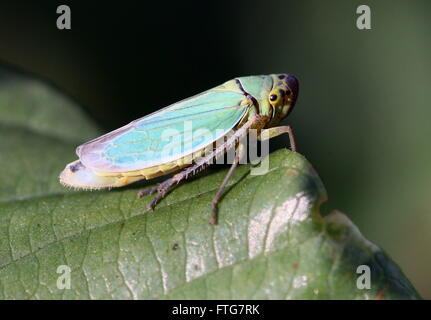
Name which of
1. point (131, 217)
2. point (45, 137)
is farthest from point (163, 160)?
point (45, 137)

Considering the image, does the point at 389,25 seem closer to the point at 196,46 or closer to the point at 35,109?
the point at 196,46

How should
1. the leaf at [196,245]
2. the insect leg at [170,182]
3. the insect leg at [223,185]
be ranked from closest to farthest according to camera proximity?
1. the leaf at [196,245]
2. the insect leg at [223,185]
3. the insect leg at [170,182]

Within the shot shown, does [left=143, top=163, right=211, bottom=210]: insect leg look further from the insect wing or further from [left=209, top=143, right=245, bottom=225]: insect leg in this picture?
[left=209, top=143, right=245, bottom=225]: insect leg

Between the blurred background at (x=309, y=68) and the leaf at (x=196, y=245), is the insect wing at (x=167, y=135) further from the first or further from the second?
the blurred background at (x=309, y=68)

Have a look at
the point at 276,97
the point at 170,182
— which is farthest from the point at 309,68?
the point at 170,182

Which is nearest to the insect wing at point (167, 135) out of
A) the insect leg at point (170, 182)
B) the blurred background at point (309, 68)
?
the insect leg at point (170, 182)

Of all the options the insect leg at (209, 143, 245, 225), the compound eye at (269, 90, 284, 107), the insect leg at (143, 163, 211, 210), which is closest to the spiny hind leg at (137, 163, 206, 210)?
the insect leg at (143, 163, 211, 210)

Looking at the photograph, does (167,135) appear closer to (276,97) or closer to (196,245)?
(276,97)
